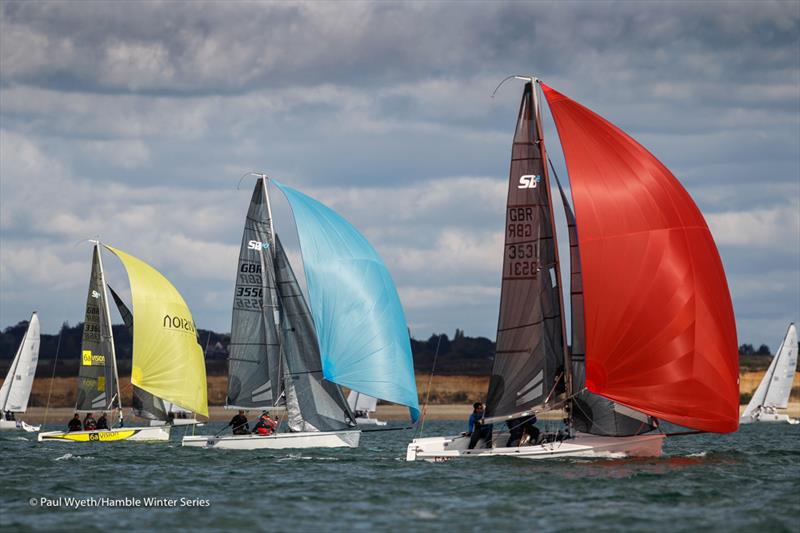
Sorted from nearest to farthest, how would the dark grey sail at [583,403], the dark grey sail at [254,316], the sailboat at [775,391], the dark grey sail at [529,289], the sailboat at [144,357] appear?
the dark grey sail at [583,403], the dark grey sail at [529,289], the dark grey sail at [254,316], the sailboat at [144,357], the sailboat at [775,391]

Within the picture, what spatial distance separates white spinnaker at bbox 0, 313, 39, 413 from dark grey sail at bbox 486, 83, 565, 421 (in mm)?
63770

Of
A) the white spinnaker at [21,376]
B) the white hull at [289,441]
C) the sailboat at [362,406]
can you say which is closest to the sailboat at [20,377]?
the white spinnaker at [21,376]

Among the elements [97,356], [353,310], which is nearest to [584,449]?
[353,310]

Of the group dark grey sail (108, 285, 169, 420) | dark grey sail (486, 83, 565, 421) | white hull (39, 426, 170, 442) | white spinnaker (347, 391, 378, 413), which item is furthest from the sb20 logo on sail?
white spinnaker (347, 391, 378, 413)

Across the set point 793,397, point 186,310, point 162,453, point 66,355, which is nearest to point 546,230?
point 162,453

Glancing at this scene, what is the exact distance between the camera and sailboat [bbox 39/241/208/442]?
56.6m

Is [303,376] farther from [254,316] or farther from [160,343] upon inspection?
[160,343]

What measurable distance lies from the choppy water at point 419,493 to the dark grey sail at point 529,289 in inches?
79.6

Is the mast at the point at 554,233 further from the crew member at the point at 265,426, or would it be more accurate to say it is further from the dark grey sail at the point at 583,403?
the crew member at the point at 265,426

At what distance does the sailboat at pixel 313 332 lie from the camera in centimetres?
4559

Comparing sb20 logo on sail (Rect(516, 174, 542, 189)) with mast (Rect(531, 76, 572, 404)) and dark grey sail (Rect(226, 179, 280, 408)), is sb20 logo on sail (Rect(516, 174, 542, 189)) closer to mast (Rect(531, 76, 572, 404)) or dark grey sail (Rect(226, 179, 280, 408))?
mast (Rect(531, 76, 572, 404))

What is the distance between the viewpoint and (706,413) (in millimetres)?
34500

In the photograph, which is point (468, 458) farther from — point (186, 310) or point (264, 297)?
point (186, 310)

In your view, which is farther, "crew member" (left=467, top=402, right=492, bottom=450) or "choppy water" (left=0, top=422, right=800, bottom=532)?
"crew member" (left=467, top=402, right=492, bottom=450)
